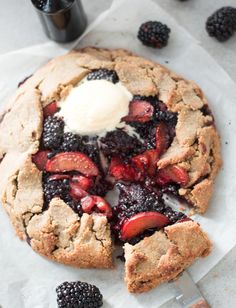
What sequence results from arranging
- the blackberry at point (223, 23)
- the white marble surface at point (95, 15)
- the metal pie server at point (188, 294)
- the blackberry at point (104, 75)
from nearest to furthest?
the metal pie server at point (188, 294)
the blackberry at point (104, 75)
the blackberry at point (223, 23)
the white marble surface at point (95, 15)

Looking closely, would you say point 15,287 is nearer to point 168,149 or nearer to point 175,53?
point 168,149

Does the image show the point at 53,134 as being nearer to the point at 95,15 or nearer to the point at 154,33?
the point at 154,33

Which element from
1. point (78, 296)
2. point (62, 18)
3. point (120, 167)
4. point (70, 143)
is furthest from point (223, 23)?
point (78, 296)

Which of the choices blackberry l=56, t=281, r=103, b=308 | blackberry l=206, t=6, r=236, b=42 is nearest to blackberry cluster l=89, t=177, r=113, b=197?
blackberry l=56, t=281, r=103, b=308

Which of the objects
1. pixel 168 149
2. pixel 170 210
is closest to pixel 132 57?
pixel 168 149

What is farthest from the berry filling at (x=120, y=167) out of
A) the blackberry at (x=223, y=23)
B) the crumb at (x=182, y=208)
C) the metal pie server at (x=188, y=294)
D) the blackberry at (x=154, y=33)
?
the blackberry at (x=223, y=23)

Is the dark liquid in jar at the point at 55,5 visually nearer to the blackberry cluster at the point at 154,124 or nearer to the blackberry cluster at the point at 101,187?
the blackberry cluster at the point at 154,124

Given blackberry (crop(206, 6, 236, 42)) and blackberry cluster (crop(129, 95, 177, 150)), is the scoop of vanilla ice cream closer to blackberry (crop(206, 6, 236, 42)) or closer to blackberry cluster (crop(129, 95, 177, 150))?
blackberry cluster (crop(129, 95, 177, 150))
